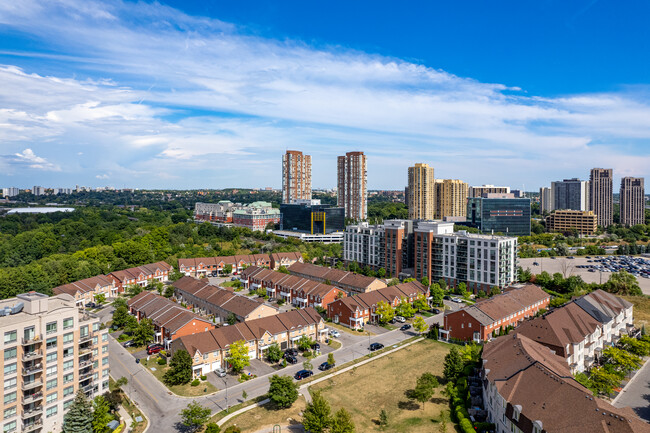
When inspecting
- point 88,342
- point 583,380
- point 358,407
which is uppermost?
point 88,342

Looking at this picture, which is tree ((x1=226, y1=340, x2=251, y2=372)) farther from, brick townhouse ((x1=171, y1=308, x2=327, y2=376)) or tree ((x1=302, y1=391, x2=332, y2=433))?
tree ((x1=302, y1=391, x2=332, y2=433))

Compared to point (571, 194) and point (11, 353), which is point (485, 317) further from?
point (571, 194)

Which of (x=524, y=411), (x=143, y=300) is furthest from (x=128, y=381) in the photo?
(x=524, y=411)

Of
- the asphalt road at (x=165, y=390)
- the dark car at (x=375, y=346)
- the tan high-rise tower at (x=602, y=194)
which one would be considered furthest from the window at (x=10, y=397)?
the tan high-rise tower at (x=602, y=194)

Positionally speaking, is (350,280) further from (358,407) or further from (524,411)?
(524,411)

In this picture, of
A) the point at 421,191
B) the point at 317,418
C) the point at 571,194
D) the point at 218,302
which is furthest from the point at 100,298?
the point at 571,194

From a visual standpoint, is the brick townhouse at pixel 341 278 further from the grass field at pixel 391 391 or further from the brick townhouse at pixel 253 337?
the grass field at pixel 391 391

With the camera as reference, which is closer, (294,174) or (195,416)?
(195,416)
